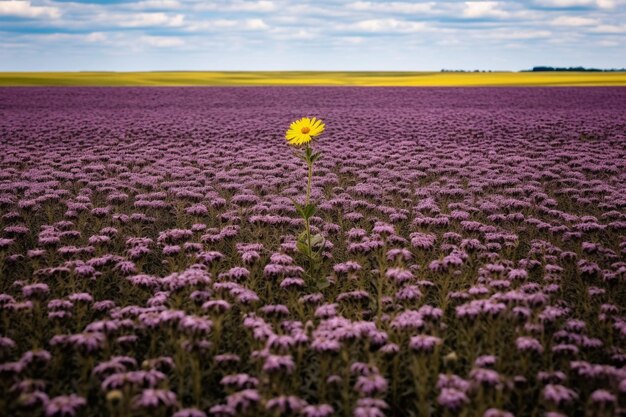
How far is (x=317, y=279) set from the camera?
8.02m

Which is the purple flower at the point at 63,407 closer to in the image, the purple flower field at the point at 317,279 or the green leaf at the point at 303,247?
the purple flower field at the point at 317,279

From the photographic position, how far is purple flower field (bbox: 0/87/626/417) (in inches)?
182

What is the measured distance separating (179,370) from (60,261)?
4.63 metres

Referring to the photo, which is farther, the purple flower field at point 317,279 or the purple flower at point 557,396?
the purple flower field at point 317,279

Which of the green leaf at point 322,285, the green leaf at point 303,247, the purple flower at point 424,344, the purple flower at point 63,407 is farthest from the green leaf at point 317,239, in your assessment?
the purple flower at point 63,407

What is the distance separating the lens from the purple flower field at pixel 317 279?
463cm

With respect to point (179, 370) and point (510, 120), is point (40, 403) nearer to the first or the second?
point (179, 370)

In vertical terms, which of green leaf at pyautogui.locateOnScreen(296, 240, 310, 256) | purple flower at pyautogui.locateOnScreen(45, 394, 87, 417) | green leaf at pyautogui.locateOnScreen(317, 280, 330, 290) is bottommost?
green leaf at pyautogui.locateOnScreen(317, 280, 330, 290)

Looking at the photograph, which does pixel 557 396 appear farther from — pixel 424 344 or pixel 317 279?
pixel 317 279

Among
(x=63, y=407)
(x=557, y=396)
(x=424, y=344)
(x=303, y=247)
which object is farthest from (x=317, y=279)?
(x=63, y=407)

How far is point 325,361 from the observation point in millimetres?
4988

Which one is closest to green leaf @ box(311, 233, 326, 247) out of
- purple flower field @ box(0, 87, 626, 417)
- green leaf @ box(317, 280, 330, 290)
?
purple flower field @ box(0, 87, 626, 417)

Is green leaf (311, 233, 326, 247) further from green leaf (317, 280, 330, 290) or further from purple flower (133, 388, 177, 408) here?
purple flower (133, 388, 177, 408)

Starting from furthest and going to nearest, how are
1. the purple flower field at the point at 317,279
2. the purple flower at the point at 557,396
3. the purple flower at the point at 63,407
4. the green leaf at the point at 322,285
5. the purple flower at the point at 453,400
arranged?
the green leaf at the point at 322,285
the purple flower field at the point at 317,279
the purple flower at the point at 557,396
the purple flower at the point at 453,400
the purple flower at the point at 63,407
